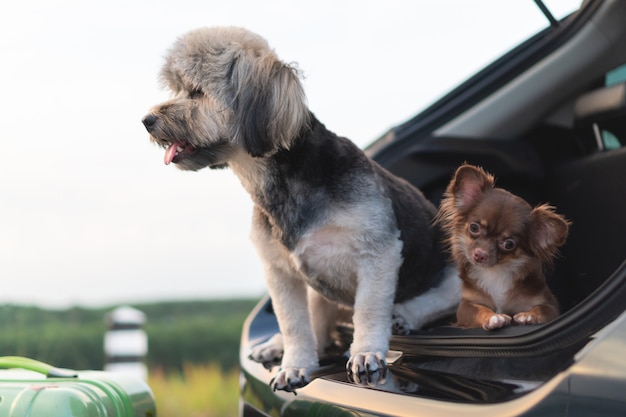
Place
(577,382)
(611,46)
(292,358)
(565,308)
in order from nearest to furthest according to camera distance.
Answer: (577,382) < (292,358) < (565,308) < (611,46)

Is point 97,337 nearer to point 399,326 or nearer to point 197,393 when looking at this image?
point 197,393

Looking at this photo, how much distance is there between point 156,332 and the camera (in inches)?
425

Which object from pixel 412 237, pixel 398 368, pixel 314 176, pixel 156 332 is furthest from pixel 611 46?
pixel 156 332

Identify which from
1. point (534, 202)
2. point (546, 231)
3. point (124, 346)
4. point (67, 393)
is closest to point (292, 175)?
point (546, 231)

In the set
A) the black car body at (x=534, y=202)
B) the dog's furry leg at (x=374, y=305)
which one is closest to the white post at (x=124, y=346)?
the black car body at (x=534, y=202)

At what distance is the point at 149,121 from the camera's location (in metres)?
2.58

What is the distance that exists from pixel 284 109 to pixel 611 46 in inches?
70.3

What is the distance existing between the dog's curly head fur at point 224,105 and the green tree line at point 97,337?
6832mm

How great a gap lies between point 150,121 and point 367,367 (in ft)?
3.39

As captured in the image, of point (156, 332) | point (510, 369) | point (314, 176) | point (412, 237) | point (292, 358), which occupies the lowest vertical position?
point (156, 332)

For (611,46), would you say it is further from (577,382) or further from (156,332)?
(156,332)

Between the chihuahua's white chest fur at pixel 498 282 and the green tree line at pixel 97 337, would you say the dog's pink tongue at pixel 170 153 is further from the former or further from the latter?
the green tree line at pixel 97 337

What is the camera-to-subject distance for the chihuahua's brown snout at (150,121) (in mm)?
2568

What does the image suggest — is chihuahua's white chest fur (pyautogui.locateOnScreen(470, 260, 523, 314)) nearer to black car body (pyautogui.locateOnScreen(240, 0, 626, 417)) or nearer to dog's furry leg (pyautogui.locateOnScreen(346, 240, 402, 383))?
black car body (pyautogui.locateOnScreen(240, 0, 626, 417))
